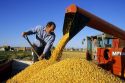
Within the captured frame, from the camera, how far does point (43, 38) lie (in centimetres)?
698

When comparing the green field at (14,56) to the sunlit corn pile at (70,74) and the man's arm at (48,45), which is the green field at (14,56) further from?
the sunlit corn pile at (70,74)

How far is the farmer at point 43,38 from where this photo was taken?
6730 mm

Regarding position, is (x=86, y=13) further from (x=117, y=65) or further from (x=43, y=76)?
(x=117, y=65)

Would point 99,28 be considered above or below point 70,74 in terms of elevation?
above

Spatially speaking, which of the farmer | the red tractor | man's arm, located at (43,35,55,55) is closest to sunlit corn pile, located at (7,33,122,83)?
the red tractor

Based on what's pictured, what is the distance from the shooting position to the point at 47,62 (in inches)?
245

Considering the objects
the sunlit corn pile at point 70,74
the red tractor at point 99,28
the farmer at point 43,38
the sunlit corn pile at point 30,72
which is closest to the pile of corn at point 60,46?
the sunlit corn pile at point 70,74

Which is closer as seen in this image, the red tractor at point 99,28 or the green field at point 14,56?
the red tractor at point 99,28

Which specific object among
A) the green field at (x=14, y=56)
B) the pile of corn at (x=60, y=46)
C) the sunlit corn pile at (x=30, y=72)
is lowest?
the sunlit corn pile at (x=30, y=72)

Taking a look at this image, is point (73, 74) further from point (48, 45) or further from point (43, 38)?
point (43, 38)

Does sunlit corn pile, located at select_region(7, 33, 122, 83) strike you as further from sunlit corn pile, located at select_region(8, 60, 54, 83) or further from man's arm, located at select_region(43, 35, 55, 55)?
man's arm, located at select_region(43, 35, 55, 55)

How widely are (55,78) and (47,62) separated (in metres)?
1.25

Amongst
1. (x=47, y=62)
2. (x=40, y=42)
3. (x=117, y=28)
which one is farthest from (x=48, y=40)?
(x=117, y=28)

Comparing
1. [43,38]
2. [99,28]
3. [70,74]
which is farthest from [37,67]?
[99,28]
